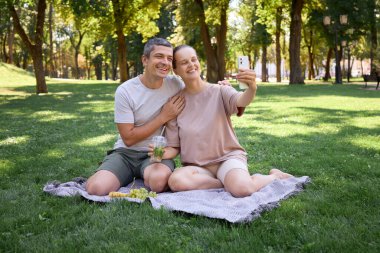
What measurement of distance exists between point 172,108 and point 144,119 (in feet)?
1.48

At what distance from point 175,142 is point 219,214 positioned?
1442mm

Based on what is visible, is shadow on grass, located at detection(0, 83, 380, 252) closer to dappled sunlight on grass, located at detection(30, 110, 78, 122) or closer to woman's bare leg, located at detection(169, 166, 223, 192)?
woman's bare leg, located at detection(169, 166, 223, 192)

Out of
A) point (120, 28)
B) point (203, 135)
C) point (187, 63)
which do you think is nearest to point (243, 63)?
point (187, 63)

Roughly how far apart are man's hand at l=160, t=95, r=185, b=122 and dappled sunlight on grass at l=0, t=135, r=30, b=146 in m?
4.81

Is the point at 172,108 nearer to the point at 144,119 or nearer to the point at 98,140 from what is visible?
the point at 144,119

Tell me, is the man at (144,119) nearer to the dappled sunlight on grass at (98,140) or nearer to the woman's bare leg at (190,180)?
the woman's bare leg at (190,180)

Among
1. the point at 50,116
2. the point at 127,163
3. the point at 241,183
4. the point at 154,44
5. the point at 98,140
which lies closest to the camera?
the point at 241,183

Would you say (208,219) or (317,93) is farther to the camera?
(317,93)

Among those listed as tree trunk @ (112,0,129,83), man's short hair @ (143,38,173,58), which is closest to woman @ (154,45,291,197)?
man's short hair @ (143,38,173,58)

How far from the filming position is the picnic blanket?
3.97 metres

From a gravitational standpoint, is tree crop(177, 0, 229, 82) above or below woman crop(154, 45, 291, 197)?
above

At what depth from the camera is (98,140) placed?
352 inches

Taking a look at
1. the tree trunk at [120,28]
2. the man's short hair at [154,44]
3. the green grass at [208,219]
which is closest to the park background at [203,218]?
the green grass at [208,219]

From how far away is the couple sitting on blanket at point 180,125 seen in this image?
4848 mm
